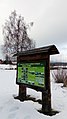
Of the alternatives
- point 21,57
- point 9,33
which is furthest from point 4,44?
point 21,57

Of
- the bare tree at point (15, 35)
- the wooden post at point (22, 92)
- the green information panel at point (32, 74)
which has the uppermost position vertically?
the bare tree at point (15, 35)

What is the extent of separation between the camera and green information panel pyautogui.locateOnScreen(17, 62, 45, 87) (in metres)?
6.62

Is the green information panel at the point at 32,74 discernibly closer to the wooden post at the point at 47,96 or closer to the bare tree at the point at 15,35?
the wooden post at the point at 47,96

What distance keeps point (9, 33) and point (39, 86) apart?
1351 inches

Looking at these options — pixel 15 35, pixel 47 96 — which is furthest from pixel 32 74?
pixel 15 35

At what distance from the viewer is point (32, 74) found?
23.8ft

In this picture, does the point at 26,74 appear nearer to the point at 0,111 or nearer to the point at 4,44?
the point at 0,111

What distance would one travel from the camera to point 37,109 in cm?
654

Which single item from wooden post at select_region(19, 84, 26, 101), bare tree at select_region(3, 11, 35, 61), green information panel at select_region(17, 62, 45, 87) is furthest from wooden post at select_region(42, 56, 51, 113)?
bare tree at select_region(3, 11, 35, 61)

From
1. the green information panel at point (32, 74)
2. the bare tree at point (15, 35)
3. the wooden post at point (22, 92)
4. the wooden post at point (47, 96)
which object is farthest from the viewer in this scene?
the bare tree at point (15, 35)

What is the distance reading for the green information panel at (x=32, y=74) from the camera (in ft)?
21.7

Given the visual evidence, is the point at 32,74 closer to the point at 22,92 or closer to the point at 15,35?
the point at 22,92

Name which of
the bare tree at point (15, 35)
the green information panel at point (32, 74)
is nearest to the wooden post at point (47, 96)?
the green information panel at point (32, 74)

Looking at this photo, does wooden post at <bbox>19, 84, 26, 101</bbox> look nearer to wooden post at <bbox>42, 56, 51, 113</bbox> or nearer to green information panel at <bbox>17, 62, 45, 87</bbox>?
green information panel at <bbox>17, 62, 45, 87</bbox>
